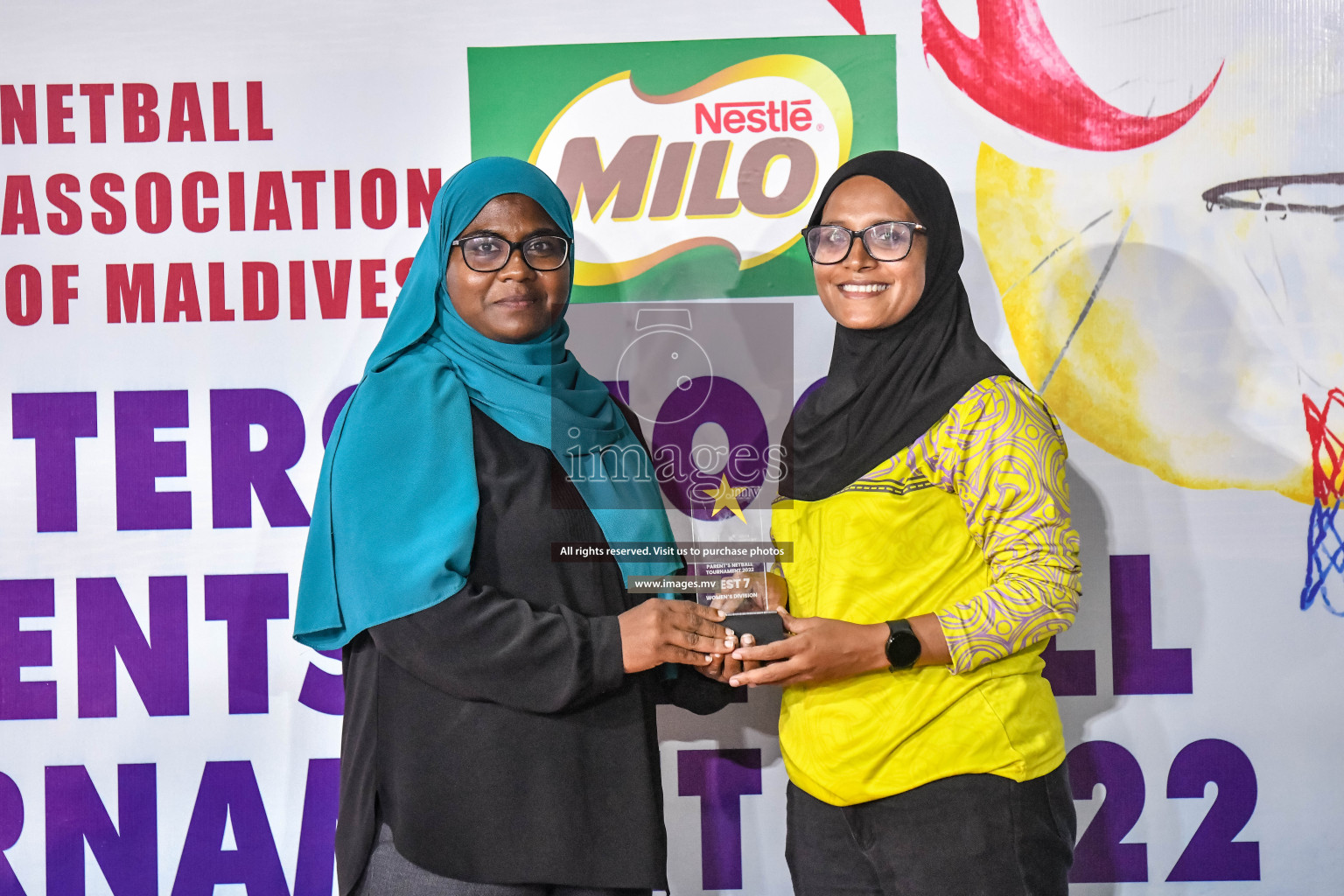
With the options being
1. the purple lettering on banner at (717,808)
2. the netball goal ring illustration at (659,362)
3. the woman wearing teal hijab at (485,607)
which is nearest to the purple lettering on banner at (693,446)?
the netball goal ring illustration at (659,362)

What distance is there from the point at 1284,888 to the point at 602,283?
6.22 feet

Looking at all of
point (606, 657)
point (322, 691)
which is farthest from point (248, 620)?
point (606, 657)

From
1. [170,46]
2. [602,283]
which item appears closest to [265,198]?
[170,46]

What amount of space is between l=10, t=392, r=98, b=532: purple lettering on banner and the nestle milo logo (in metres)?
1.06

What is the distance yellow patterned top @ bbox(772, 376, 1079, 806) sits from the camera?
1.34m

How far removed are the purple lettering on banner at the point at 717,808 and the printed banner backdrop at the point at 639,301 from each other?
43 mm

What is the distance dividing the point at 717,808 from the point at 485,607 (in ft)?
3.19

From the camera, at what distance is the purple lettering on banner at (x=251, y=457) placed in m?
2.02

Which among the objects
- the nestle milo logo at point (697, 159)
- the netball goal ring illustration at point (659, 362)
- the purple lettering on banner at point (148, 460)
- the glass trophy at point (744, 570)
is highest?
the nestle milo logo at point (697, 159)

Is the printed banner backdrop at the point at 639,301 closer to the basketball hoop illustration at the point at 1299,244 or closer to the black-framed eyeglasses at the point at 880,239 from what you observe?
the basketball hoop illustration at the point at 1299,244

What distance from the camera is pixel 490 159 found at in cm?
149

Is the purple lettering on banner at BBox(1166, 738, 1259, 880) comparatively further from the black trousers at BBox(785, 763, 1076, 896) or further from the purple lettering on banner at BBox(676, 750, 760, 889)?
the purple lettering on banner at BBox(676, 750, 760, 889)

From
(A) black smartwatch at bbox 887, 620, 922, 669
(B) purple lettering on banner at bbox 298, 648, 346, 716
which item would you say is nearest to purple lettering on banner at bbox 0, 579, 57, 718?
(B) purple lettering on banner at bbox 298, 648, 346, 716

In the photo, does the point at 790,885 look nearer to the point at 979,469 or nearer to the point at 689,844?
the point at 689,844
